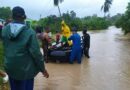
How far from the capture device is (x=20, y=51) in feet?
17.4

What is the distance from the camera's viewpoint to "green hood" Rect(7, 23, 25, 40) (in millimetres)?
5285

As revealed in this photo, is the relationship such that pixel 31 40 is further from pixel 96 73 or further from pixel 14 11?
pixel 96 73

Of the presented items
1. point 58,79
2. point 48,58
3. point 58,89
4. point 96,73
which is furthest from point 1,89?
point 48,58

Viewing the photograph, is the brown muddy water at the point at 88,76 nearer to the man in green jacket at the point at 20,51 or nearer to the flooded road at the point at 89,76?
the flooded road at the point at 89,76

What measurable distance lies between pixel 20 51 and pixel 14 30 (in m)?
0.32

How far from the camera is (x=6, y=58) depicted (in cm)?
539

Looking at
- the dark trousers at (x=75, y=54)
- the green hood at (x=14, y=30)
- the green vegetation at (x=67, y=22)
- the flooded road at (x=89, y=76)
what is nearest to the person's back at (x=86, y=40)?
the flooded road at (x=89, y=76)

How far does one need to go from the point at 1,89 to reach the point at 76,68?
221 inches

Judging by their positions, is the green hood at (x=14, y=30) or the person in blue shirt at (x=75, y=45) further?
the person in blue shirt at (x=75, y=45)

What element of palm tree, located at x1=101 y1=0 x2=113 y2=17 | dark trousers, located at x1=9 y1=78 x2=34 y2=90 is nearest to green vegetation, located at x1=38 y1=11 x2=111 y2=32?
palm tree, located at x1=101 y1=0 x2=113 y2=17

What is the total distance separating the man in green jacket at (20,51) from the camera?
5.31m

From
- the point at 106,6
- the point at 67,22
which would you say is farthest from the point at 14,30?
the point at 106,6

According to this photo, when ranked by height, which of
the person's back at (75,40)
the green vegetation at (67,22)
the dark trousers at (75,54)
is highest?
the person's back at (75,40)

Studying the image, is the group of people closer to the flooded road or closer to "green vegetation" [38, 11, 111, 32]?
the flooded road
